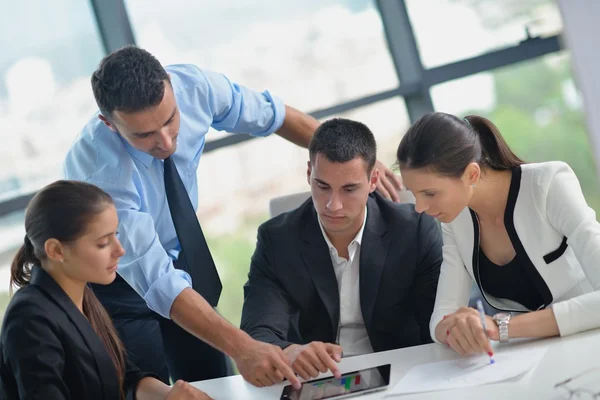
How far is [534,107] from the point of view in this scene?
3750 millimetres

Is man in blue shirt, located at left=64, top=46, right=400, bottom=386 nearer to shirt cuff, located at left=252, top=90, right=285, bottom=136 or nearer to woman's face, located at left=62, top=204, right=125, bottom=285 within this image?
shirt cuff, located at left=252, top=90, right=285, bottom=136

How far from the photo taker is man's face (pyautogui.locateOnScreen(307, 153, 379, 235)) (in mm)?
2281

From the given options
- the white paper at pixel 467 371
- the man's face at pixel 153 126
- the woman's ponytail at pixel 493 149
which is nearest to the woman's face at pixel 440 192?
the woman's ponytail at pixel 493 149

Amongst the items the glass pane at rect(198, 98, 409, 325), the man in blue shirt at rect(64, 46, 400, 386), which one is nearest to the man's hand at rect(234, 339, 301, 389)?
the man in blue shirt at rect(64, 46, 400, 386)

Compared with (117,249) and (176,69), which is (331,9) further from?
(117,249)

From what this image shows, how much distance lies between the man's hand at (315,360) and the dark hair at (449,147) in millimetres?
513

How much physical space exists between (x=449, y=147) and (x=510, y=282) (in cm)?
41

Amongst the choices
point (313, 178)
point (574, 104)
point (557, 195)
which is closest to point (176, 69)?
point (313, 178)

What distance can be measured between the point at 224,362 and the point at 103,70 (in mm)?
1037

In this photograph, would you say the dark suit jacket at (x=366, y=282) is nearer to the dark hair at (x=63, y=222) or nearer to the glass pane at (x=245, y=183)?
the dark hair at (x=63, y=222)

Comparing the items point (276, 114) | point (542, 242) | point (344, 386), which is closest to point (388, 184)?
point (276, 114)

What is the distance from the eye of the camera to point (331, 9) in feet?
12.5

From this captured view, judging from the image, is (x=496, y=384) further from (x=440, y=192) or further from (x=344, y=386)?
(x=440, y=192)

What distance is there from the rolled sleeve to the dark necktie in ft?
1.03
